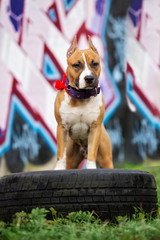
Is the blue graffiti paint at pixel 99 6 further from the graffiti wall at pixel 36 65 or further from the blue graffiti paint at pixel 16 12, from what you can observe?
the blue graffiti paint at pixel 16 12

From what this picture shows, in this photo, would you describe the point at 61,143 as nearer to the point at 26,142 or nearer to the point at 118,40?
the point at 26,142

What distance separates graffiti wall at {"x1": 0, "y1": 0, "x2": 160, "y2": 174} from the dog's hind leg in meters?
4.35

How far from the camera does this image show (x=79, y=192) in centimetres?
268

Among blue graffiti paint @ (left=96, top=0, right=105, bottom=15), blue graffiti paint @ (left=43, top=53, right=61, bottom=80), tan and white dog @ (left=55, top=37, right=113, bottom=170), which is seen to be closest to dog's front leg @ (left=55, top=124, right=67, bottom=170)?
tan and white dog @ (left=55, top=37, right=113, bottom=170)

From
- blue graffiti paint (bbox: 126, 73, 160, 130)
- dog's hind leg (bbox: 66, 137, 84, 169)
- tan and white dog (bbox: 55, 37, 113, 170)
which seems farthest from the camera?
blue graffiti paint (bbox: 126, 73, 160, 130)

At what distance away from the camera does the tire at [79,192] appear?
8.79 ft

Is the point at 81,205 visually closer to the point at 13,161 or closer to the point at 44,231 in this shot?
the point at 44,231

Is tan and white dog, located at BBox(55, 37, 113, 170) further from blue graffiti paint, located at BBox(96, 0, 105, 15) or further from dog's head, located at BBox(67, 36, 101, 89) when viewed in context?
blue graffiti paint, located at BBox(96, 0, 105, 15)

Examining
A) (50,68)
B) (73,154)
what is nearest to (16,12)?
(50,68)

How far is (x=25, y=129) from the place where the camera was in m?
8.20

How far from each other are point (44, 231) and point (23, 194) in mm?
598

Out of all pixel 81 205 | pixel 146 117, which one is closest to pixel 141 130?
pixel 146 117

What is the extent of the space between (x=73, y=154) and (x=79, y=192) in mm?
1061

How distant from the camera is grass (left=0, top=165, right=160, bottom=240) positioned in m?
2.13
